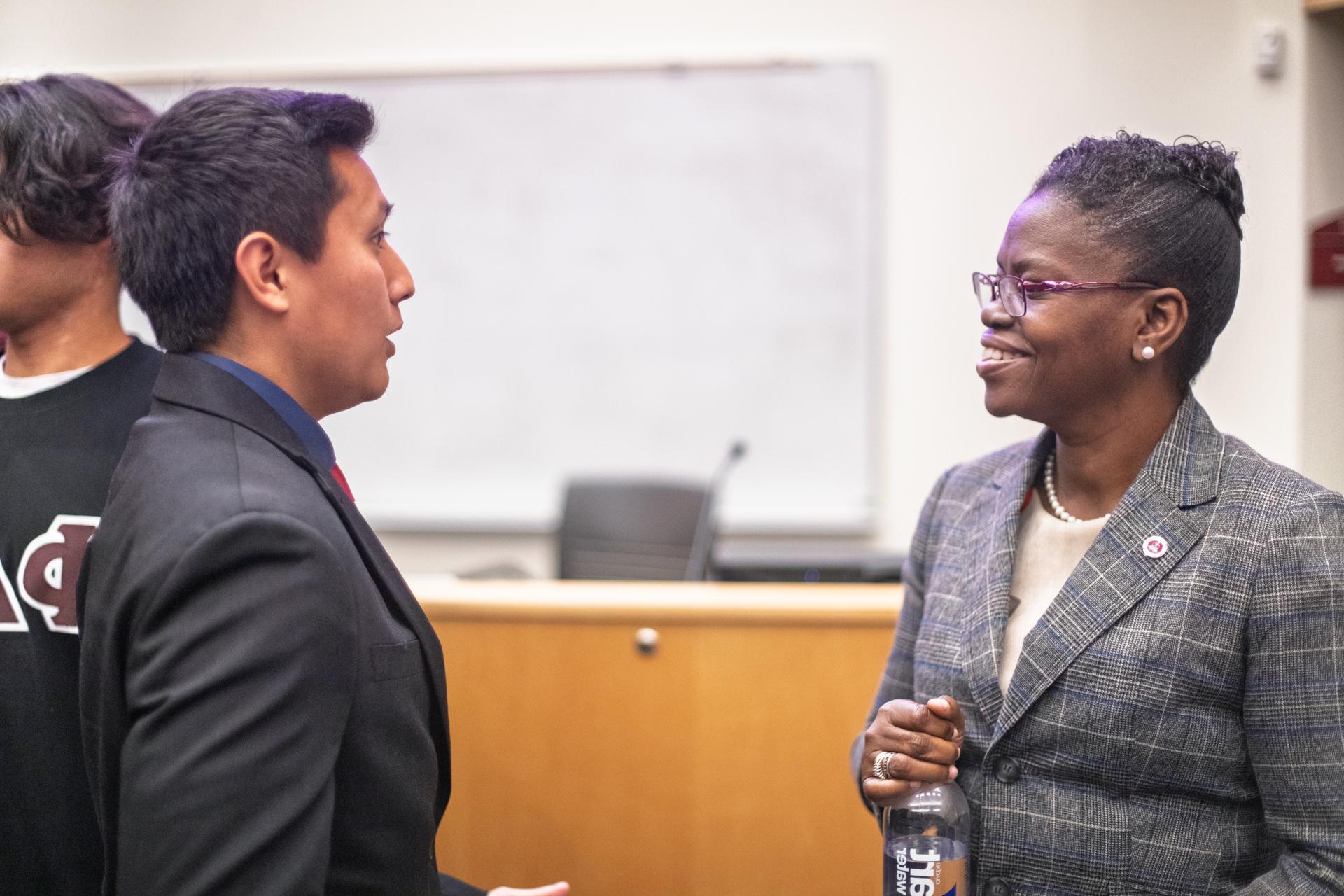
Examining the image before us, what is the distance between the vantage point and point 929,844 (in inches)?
48.7

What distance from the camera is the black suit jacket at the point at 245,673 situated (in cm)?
83

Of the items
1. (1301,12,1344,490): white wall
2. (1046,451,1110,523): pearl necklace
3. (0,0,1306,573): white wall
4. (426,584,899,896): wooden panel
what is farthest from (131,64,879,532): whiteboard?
(1046,451,1110,523): pearl necklace

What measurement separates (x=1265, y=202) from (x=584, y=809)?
3120mm

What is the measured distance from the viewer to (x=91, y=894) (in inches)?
49.8

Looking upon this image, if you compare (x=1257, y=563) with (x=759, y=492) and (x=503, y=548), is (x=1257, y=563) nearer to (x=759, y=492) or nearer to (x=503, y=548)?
(x=759, y=492)

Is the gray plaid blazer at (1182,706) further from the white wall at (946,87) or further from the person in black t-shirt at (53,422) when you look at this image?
the white wall at (946,87)

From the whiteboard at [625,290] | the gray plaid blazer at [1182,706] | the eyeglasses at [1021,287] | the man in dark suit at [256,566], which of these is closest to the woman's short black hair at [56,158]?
the man in dark suit at [256,566]

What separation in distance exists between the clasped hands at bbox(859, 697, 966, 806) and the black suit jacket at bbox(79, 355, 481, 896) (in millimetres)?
456

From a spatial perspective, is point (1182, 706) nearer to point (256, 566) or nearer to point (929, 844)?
point (929, 844)

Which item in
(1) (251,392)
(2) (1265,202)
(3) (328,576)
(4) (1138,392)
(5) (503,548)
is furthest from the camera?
(5) (503,548)

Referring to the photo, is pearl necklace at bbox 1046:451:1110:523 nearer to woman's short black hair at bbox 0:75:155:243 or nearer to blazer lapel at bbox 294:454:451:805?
blazer lapel at bbox 294:454:451:805

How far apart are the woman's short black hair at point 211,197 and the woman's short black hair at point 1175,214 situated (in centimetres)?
80

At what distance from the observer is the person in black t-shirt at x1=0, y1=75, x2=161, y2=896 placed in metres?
1.26

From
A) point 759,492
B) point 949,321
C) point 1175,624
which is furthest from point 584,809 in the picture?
point 949,321
